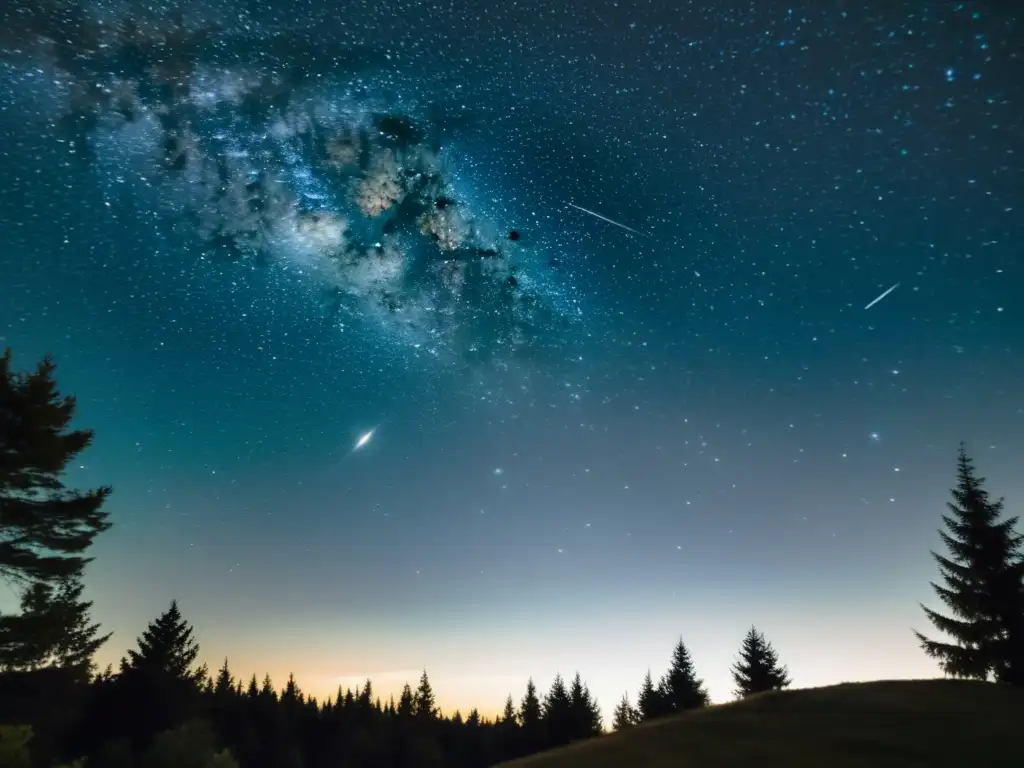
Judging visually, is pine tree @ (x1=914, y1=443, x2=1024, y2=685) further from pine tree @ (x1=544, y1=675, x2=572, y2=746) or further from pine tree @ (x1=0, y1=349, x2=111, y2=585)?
pine tree @ (x1=544, y1=675, x2=572, y2=746)

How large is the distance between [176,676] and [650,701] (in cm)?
4027

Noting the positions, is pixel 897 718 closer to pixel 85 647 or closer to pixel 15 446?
pixel 15 446

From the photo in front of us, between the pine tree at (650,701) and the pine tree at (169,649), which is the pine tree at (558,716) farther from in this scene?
the pine tree at (169,649)

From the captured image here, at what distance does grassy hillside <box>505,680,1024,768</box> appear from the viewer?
6082 millimetres

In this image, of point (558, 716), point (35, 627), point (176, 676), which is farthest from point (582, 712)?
point (35, 627)

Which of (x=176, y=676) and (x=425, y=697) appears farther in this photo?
(x=425, y=697)

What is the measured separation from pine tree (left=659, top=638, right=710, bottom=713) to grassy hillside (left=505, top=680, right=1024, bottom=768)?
4390cm

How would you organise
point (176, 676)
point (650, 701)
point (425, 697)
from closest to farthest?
point (176, 676) → point (650, 701) → point (425, 697)

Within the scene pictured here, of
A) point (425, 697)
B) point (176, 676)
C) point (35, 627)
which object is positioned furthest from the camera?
point (425, 697)

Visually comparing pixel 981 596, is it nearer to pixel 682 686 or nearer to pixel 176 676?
pixel 682 686

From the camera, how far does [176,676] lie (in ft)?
126

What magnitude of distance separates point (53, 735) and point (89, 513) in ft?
84.6

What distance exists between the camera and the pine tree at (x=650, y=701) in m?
49.2

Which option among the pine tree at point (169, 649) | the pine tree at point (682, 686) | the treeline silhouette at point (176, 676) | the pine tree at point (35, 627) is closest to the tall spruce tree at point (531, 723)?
the treeline silhouette at point (176, 676)
